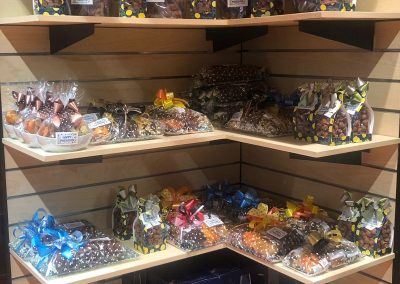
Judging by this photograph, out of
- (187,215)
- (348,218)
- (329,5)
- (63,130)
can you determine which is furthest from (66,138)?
(348,218)

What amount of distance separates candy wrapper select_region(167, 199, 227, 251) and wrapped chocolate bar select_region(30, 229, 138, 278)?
0.22 metres

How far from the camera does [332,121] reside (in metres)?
1.81

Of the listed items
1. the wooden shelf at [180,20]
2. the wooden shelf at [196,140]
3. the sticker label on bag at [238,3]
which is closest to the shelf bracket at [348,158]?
the wooden shelf at [196,140]

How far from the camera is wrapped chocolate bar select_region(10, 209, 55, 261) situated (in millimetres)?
1909

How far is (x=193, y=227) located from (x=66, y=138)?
0.69m

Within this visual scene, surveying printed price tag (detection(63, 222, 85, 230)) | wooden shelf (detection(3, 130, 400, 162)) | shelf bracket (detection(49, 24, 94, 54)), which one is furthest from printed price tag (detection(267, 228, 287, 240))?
shelf bracket (detection(49, 24, 94, 54))

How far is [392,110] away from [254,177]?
0.86m

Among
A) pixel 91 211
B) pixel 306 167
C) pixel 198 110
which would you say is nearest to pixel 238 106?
pixel 198 110

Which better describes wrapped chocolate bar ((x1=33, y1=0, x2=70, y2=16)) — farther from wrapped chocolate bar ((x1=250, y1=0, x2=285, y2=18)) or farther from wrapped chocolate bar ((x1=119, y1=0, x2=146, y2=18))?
wrapped chocolate bar ((x1=250, y1=0, x2=285, y2=18))

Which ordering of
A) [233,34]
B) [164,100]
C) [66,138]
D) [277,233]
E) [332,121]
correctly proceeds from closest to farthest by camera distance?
[66,138] → [332,121] → [277,233] → [164,100] → [233,34]

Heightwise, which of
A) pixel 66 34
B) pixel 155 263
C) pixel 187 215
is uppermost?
pixel 66 34

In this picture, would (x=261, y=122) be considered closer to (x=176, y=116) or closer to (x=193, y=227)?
(x=176, y=116)

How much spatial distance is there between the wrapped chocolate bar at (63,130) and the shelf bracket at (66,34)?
0.26 meters

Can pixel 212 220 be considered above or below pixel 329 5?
below
